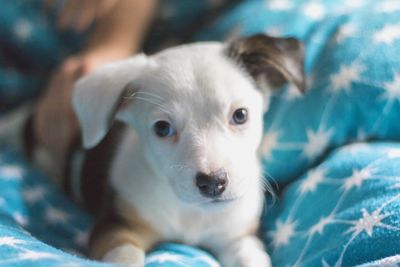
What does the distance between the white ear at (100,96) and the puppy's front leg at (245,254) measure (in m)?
0.48

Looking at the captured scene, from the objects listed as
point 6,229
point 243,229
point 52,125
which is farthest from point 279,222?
point 52,125

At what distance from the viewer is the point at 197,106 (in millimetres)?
1384

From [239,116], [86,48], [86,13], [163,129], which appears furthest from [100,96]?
[86,48]

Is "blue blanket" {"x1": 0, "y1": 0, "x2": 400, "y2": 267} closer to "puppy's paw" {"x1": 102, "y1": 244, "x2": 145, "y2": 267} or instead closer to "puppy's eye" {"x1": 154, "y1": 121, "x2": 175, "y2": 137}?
"puppy's paw" {"x1": 102, "y1": 244, "x2": 145, "y2": 267}

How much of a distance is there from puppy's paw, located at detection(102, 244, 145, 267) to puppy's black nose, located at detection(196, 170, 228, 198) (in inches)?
10.1

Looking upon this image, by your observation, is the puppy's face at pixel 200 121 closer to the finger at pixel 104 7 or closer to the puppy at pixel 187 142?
the puppy at pixel 187 142

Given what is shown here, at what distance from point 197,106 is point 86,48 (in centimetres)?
116

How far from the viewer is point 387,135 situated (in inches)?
65.6

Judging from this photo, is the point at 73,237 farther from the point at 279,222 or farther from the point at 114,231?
the point at 279,222

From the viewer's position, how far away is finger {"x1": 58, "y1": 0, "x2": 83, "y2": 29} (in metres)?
2.24

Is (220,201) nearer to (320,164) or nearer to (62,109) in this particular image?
(320,164)

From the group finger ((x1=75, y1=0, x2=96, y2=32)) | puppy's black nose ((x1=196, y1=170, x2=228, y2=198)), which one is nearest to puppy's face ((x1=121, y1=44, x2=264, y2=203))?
puppy's black nose ((x1=196, y1=170, x2=228, y2=198))

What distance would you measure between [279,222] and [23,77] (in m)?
1.44

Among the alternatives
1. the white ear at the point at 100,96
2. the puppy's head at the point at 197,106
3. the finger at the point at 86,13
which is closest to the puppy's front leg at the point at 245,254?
the puppy's head at the point at 197,106
